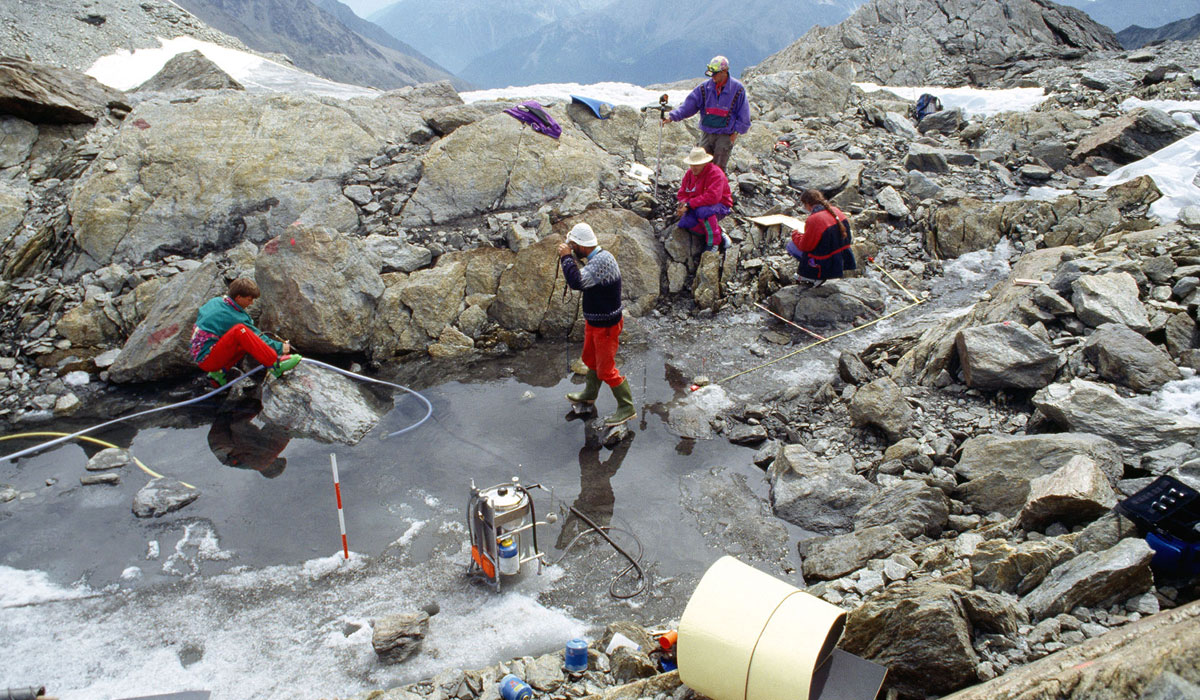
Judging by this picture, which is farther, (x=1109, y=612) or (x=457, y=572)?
(x=457, y=572)

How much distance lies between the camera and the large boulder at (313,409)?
7.54m

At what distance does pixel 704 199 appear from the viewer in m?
10.3

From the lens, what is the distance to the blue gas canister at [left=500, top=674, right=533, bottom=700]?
4.05 meters

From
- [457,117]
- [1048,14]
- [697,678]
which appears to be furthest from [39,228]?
[1048,14]

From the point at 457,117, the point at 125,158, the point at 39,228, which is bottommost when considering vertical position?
the point at 39,228

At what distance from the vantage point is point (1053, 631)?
3.54 metres

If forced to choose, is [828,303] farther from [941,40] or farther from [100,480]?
[941,40]

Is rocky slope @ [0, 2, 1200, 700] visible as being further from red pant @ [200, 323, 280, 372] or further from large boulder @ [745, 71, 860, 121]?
large boulder @ [745, 71, 860, 121]

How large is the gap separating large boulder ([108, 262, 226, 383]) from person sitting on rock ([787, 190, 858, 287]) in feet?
28.3

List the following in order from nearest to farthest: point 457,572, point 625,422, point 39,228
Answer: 1. point 457,572
2. point 625,422
3. point 39,228

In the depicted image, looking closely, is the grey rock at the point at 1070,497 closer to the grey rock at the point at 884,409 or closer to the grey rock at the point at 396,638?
the grey rock at the point at 884,409

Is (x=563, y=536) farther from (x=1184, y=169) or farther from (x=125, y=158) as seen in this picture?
(x=1184, y=169)

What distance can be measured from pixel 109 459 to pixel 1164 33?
70.8 m

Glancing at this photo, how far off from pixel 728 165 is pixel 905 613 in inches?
421
